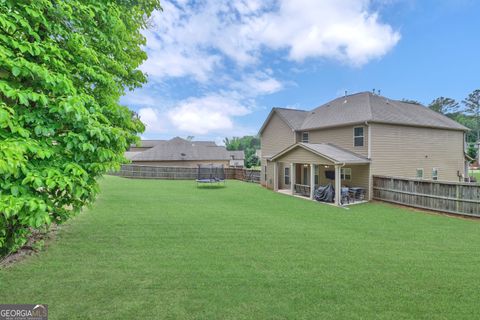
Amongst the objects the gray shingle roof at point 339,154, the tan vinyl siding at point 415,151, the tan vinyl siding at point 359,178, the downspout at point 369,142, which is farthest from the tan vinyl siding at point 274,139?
the tan vinyl siding at point 415,151

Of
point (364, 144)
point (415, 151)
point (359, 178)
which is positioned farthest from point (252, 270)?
point (415, 151)

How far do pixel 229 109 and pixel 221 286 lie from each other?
30000 mm

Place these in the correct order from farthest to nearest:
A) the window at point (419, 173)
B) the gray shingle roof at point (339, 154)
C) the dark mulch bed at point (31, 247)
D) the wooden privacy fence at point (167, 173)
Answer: the wooden privacy fence at point (167, 173) → the window at point (419, 173) → the gray shingle roof at point (339, 154) → the dark mulch bed at point (31, 247)

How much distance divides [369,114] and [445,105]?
205ft

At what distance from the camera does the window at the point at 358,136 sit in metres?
13.8

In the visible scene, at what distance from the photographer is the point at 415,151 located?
14.7 meters

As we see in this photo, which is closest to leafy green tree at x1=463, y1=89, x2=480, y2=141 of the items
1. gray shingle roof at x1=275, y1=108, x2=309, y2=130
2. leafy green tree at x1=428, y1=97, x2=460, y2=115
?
leafy green tree at x1=428, y1=97, x2=460, y2=115

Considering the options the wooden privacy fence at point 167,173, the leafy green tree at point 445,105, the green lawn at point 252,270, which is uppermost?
the leafy green tree at point 445,105

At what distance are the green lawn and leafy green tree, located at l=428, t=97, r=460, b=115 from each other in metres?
64.8

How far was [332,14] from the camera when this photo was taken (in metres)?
12.6

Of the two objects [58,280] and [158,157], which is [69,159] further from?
[158,157]

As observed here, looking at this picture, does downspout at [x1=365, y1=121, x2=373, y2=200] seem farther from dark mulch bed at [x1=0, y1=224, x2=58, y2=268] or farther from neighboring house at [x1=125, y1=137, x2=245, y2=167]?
neighboring house at [x1=125, y1=137, x2=245, y2=167]

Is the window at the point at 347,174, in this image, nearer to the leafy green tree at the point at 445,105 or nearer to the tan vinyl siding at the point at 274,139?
the tan vinyl siding at the point at 274,139

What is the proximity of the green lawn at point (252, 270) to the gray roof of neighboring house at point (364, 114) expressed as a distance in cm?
705
